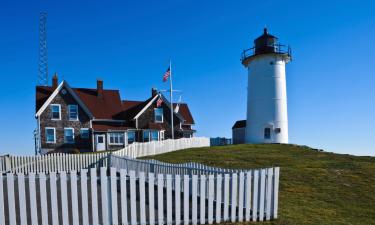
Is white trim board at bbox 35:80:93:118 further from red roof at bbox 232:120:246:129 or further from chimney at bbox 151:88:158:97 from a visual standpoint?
red roof at bbox 232:120:246:129

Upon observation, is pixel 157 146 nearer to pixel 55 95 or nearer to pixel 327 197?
pixel 55 95

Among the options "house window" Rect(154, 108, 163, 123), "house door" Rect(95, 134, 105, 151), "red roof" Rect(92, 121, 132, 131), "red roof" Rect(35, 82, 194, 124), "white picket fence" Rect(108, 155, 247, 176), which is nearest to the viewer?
"white picket fence" Rect(108, 155, 247, 176)

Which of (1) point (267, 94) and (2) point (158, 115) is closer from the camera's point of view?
(1) point (267, 94)

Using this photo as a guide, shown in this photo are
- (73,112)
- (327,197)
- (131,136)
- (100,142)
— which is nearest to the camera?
(327,197)

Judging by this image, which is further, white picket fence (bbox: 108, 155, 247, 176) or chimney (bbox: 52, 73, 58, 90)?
chimney (bbox: 52, 73, 58, 90)

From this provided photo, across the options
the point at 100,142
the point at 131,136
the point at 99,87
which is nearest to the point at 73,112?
the point at 100,142

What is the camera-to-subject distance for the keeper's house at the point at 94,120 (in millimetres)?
32062

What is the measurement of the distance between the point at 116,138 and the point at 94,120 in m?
3.54

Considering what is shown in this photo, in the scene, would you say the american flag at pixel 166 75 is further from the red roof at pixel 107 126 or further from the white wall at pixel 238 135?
the white wall at pixel 238 135

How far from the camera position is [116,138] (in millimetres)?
34469

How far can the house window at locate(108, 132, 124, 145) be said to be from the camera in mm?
34156

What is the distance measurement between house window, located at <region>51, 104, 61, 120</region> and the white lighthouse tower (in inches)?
907

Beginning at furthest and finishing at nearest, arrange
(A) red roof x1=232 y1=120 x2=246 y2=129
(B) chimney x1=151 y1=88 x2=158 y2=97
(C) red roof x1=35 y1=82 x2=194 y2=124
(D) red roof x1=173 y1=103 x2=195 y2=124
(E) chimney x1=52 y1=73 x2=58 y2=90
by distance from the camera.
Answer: (D) red roof x1=173 y1=103 x2=195 y2=124, (A) red roof x1=232 y1=120 x2=246 y2=129, (B) chimney x1=151 y1=88 x2=158 y2=97, (E) chimney x1=52 y1=73 x2=58 y2=90, (C) red roof x1=35 y1=82 x2=194 y2=124

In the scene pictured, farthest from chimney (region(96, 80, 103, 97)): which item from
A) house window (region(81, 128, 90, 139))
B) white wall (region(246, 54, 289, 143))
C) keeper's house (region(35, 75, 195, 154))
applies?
white wall (region(246, 54, 289, 143))
